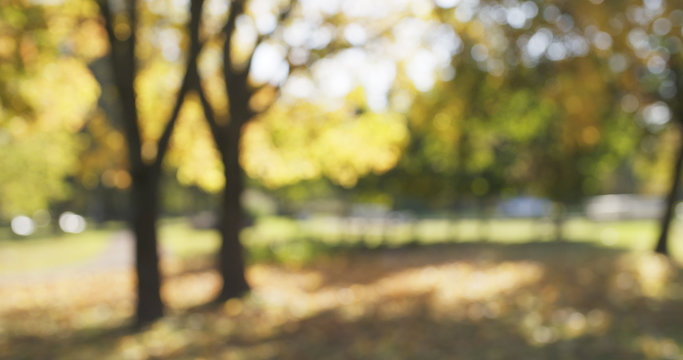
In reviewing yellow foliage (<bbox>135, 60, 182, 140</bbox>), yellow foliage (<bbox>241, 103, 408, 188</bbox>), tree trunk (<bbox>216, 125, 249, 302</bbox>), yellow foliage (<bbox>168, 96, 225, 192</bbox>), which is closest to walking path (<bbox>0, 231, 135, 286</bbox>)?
yellow foliage (<bbox>168, 96, 225, 192</bbox>)

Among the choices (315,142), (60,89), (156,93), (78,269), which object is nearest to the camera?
(60,89)

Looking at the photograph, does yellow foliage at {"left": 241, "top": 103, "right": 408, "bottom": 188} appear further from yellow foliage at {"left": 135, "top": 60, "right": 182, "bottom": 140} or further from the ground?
the ground

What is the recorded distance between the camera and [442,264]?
15625 millimetres

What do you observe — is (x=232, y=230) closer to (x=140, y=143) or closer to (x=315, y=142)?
(x=140, y=143)

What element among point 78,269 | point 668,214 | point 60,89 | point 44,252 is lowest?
point 44,252

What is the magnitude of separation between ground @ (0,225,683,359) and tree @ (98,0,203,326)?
0.57 m

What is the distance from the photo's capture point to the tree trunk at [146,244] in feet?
27.0

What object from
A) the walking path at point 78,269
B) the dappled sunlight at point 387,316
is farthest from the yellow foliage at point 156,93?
the walking path at point 78,269

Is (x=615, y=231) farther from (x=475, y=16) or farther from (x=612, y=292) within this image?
(x=475, y=16)

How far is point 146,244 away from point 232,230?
249 centimetres

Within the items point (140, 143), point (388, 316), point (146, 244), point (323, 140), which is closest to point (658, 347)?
point (388, 316)

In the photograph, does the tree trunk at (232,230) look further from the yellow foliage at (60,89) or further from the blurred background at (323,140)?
the yellow foliage at (60,89)

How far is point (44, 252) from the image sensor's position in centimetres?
2355

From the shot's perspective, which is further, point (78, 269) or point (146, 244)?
point (78, 269)
